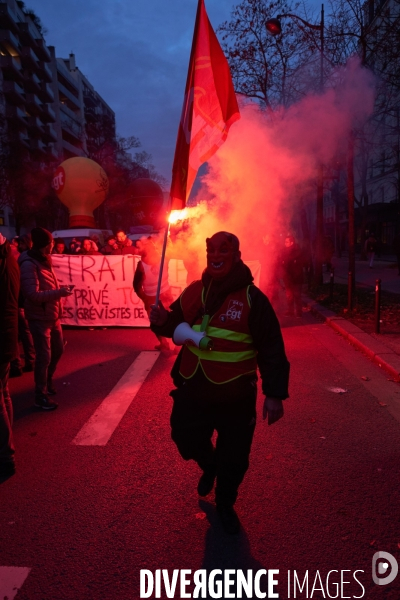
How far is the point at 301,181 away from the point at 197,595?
10863 millimetres

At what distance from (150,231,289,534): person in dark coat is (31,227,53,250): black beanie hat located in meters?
2.47

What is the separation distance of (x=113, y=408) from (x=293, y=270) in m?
6.55

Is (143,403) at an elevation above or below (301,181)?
below

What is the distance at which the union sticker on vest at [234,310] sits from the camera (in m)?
2.76

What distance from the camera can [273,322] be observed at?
2.79m

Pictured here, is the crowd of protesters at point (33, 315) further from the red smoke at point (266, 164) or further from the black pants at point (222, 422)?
the red smoke at point (266, 164)

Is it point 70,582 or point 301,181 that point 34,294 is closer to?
point 70,582

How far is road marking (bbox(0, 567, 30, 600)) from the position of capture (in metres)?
2.43

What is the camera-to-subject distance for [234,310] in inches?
109

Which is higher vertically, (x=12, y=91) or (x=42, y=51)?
(x=42, y=51)

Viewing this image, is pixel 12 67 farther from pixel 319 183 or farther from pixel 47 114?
pixel 319 183

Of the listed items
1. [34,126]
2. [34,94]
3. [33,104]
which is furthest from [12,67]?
[34,94]

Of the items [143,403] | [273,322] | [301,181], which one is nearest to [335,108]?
[301,181]

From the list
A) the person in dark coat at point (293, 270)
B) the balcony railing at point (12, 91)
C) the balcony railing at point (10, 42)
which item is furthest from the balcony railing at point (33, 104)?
the person in dark coat at point (293, 270)
